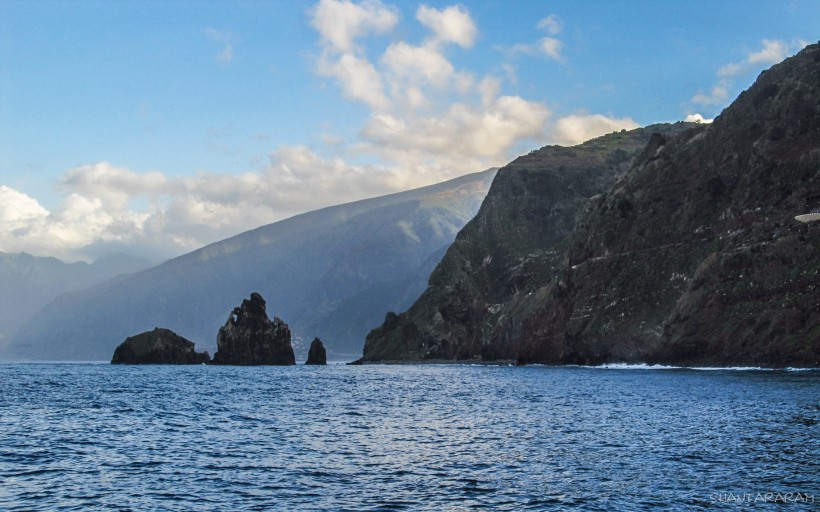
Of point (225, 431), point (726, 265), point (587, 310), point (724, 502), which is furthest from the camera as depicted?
point (587, 310)

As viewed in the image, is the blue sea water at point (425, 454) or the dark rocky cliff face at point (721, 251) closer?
the blue sea water at point (425, 454)

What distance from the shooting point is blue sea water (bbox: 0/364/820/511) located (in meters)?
34.1

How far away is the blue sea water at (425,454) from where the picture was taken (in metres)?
34.1

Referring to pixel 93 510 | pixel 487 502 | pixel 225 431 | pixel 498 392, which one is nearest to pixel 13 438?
pixel 225 431

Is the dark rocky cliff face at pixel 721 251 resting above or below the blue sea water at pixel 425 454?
above

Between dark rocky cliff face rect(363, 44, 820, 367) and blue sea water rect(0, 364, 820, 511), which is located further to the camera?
dark rocky cliff face rect(363, 44, 820, 367)

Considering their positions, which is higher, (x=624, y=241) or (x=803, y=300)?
(x=624, y=241)

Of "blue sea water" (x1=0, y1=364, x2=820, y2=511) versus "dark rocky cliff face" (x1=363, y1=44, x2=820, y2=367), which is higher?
"dark rocky cliff face" (x1=363, y1=44, x2=820, y2=367)

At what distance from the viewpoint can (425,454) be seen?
4659 cm

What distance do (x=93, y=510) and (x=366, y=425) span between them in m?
31.9

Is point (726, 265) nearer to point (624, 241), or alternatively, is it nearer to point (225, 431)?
point (624, 241)

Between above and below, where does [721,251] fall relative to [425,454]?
above

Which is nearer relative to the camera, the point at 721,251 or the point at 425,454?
the point at 425,454

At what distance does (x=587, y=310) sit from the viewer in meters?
187
